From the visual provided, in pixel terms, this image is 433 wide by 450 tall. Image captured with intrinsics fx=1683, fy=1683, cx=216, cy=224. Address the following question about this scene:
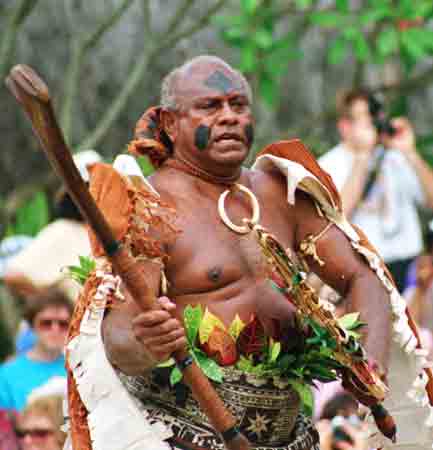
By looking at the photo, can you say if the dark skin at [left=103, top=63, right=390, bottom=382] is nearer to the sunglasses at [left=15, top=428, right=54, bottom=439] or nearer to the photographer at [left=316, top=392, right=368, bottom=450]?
the photographer at [left=316, top=392, right=368, bottom=450]

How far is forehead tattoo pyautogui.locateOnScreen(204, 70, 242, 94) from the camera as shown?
587cm

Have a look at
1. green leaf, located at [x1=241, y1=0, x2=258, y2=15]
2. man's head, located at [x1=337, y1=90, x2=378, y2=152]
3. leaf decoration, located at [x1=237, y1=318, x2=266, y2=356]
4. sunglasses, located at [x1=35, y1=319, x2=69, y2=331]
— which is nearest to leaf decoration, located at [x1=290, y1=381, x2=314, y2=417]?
leaf decoration, located at [x1=237, y1=318, x2=266, y2=356]

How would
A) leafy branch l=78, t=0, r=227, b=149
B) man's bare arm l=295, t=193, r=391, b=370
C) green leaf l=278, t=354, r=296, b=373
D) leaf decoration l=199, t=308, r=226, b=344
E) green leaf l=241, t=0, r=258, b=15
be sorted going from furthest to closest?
leafy branch l=78, t=0, r=227, b=149, green leaf l=241, t=0, r=258, b=15, man's bare arm l=295, t=193, r=391, b=370, green leaf l=278, t=354, r=296, b=373, leaf decoration l=199, t=308, r=226, b=344

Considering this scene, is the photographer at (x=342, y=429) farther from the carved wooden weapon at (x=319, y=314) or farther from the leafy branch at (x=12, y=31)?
the leafy branch at (x=12, y=31)

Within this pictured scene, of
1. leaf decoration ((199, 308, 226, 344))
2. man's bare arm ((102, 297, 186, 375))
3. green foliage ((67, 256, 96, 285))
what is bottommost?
leaf decoration ((199, 308, 226, 344))

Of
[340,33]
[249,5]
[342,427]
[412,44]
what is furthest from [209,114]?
[340,33]

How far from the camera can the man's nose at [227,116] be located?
229 inches

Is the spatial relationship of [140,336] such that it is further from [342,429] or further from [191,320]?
[342,429]

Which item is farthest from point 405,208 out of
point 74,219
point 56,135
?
point 56,135

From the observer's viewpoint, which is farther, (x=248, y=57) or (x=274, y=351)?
(x=248, y=57)

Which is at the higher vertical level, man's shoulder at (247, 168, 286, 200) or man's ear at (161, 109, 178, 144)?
man's ear at (161, 109, 178, 144)

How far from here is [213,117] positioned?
5.84 metres

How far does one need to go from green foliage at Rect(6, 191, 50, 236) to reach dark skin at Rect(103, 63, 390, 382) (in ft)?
16.6

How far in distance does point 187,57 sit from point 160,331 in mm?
7500
